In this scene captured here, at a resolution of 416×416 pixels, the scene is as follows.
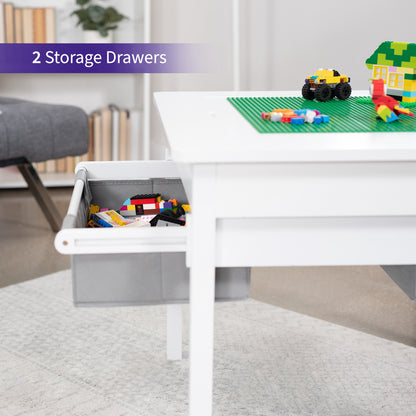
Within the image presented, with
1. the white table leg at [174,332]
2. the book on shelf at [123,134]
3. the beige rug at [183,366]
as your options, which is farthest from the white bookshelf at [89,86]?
the white table leg at [174,332]

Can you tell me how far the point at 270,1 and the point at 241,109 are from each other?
7.33ft

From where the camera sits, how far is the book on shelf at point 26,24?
10.4 feet

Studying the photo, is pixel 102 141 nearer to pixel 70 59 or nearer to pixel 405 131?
pixel 70 59

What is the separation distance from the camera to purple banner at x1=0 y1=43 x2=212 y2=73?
3291 mm

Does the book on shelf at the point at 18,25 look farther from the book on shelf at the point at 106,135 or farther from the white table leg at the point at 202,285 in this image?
the white table leg at the point at 202,285

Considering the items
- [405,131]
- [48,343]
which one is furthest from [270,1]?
[405,131]

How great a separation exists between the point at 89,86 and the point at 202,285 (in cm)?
278

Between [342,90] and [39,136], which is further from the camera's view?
[39,136]

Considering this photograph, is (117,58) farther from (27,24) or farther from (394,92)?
(394,92)

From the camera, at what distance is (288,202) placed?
3.02 ft

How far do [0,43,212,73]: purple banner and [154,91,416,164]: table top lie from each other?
2.33 m

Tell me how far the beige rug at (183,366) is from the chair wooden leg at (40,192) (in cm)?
70

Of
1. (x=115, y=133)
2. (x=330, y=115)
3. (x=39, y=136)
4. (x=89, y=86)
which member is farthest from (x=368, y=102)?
(x=89, y=86)

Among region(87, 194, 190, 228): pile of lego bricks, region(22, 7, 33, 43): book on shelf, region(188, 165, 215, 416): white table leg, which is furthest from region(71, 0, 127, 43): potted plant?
region(188, 165, 215, 416): white table leg
